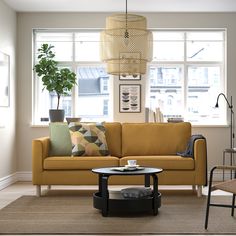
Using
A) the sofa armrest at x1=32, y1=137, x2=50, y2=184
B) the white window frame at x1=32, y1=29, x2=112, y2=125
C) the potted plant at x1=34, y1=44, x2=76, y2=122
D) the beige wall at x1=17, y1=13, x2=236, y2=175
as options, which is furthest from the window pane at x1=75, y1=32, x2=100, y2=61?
the sofa armrest at x1=32, y1=137, x2=50, y2=184

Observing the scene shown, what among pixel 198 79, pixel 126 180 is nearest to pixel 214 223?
pixel 126 180

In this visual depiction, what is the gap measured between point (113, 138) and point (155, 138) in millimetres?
559

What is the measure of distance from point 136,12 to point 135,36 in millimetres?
2389

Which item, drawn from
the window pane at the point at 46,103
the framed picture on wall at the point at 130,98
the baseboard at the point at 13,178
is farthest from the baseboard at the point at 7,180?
the framed picture on wall at the point at 130,98

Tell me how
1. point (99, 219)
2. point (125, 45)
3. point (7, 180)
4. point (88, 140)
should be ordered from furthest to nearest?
point (7, 180) < point (88, 140) < point (125, 45) < point (99, 219)

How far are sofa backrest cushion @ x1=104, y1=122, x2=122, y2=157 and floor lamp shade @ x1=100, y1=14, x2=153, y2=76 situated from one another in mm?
1419

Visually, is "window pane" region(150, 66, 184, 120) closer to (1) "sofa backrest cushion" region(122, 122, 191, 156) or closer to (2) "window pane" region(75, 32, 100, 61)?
(2) "window pane" region(75, 32, 100, 61)

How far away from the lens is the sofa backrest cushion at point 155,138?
651 centimetres

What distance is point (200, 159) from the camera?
5.86 metres

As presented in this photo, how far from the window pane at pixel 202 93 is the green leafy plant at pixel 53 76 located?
188cm

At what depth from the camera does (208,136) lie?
7555mm

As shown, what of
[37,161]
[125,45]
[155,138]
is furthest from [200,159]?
[37,161]

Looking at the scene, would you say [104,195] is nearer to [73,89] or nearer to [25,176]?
[25,176]

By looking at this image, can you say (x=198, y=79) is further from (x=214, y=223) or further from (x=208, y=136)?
(x=214, y=223)
